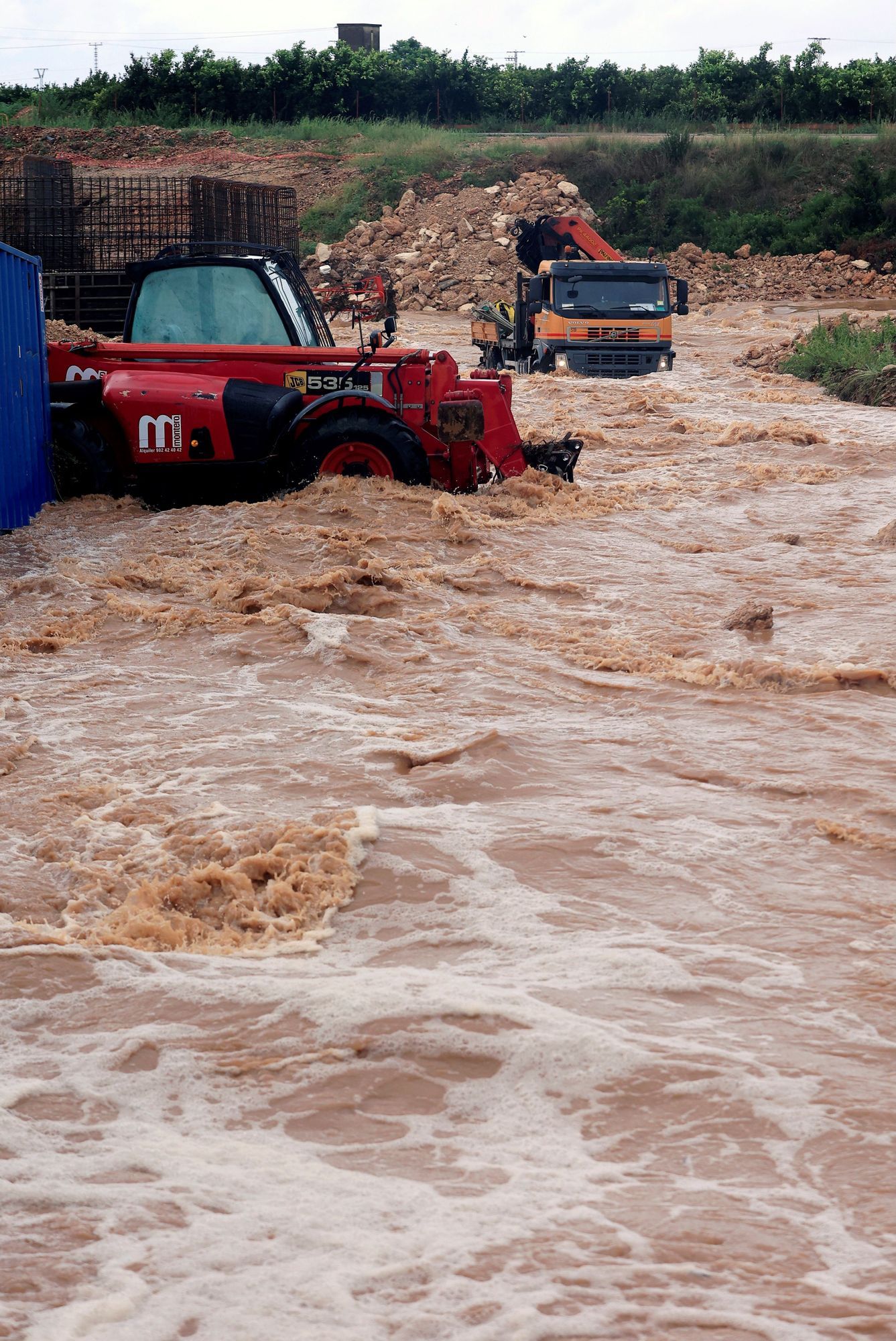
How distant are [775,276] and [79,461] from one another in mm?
28347

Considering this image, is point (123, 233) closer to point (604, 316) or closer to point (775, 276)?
point (604, 316)

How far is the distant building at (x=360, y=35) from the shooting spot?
183ft

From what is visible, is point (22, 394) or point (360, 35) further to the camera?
point (360, 35)

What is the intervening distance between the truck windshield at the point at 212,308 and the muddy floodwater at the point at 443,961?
2747mm

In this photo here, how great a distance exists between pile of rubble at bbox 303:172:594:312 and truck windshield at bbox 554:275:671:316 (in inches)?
533

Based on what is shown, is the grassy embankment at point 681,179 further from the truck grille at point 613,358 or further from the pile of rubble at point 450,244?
the truck grille at point 613,358

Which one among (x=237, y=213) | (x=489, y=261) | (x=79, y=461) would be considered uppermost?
(x=489, y=261)

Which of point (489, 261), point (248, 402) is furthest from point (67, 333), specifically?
point (489, 261)

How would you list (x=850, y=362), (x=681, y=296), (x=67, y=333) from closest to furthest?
A: (x=67, y=333)
(x=850, y=362)
(x=681, y=296)

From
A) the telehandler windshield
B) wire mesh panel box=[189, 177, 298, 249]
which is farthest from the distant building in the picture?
the telehandler windshield

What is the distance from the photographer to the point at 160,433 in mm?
10273

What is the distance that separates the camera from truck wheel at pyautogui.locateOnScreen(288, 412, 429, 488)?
10.2m

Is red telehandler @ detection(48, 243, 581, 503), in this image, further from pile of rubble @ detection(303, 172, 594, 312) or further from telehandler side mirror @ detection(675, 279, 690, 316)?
pile of rubble @ detection(303, 172, 594, 312)

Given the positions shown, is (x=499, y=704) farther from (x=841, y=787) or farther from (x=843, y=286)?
(x=843, y=286)
